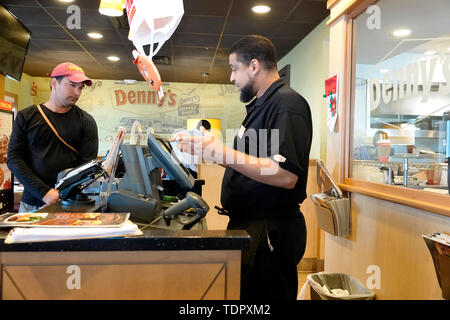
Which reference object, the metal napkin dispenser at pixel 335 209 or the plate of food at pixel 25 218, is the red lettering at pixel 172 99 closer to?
the metal napkin dispenser at pixel 335 209

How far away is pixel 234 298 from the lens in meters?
0.96

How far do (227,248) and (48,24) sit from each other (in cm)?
452

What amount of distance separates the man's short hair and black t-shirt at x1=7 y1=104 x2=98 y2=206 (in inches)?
45.3

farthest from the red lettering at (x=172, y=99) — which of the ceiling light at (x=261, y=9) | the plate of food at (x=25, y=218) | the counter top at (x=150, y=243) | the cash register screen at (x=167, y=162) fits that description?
the counter top at (x=150, y=243)

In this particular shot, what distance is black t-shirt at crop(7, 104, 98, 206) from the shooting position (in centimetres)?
195

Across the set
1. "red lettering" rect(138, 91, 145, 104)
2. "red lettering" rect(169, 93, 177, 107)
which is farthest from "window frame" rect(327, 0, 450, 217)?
"red lettering" rect(138, 91, 145, 104)

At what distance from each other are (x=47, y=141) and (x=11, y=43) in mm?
2633

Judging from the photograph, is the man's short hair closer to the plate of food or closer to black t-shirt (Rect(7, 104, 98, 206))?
the plate of food

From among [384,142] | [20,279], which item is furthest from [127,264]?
[384,142]

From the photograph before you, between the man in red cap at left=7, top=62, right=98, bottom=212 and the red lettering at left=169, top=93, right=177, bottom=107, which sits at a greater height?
the red lettering at left=169, top=93, right=177, bottom=107

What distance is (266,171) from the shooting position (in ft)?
4.05

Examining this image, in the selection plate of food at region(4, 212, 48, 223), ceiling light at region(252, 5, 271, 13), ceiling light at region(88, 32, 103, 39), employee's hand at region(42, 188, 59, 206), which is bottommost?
employee's hand at region(42, 188, 59, 206)

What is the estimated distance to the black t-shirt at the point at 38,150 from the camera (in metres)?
1.95

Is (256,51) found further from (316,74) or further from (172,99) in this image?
(172,99)
